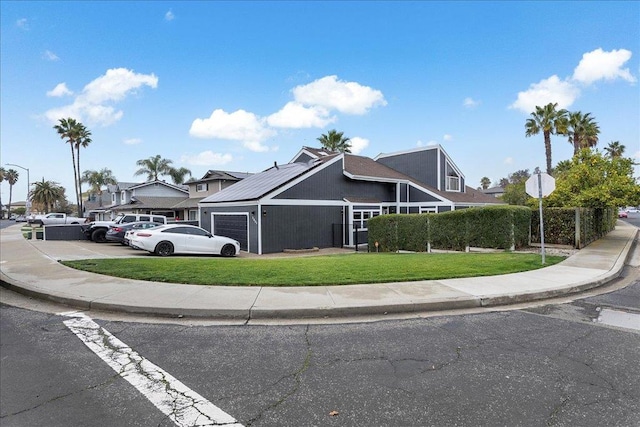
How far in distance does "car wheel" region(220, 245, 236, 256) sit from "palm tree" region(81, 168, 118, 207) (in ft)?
191

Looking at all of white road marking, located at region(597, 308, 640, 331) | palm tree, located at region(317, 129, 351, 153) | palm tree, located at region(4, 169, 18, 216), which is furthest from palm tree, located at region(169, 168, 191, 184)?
palm tree, located at region(4, 169, 18, 216)

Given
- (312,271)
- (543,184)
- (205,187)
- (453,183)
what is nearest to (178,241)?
(312,271)

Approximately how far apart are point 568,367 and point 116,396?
15.4ft

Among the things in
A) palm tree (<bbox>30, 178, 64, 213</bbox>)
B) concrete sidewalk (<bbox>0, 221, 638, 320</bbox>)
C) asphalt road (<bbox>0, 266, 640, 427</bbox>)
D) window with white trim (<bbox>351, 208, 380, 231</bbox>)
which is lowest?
asphalt road (<bbox>0, 266, 640, 427</bbox>)

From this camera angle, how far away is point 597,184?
17156 mm

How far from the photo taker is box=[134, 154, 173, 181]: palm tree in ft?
183

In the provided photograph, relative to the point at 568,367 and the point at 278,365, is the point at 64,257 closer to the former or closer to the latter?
the point at 278,365

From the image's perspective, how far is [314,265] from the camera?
1026 centimetres

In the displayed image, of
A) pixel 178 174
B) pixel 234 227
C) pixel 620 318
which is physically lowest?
pixel 620 318

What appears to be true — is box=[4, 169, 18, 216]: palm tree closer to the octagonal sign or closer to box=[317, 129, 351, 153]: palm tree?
box=[317, 129, 351, 153]: palm tree

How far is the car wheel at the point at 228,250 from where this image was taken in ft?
56.7

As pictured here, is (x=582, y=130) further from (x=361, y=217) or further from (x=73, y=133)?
(x=73, y=133)

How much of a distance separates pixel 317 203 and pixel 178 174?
44.6m

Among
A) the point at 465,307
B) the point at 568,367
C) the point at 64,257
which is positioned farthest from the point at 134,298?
the point at 64,257
